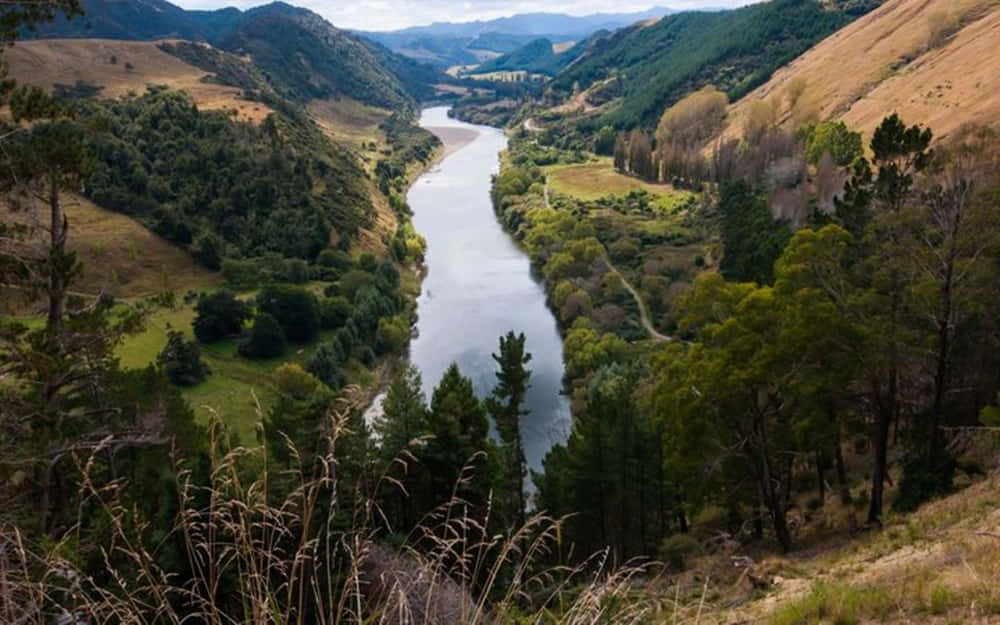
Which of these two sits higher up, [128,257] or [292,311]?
[128,257]

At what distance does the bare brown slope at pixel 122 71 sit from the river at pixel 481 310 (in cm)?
3812

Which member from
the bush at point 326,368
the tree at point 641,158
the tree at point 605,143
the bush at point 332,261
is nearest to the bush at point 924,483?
the bush at point 326,368

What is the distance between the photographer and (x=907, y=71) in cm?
10544

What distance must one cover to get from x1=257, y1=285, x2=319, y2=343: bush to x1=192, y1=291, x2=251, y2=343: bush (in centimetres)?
240

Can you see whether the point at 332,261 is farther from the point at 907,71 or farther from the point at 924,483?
the point at 907,71

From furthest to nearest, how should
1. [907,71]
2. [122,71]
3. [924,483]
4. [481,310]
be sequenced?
[122,71], [907,71], [481,310], [924,483]

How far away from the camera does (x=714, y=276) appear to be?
21625mm

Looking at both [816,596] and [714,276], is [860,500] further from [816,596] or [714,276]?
[816,596]

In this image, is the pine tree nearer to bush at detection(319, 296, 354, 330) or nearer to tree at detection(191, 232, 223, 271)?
bush at detection(319, 296, 354, 330)

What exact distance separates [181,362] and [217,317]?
27.8 feet

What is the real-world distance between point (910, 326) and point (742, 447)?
562cm

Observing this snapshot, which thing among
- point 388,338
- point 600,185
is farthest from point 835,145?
point 388,338

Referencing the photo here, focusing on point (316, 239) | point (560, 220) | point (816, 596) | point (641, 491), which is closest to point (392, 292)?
point (316, 239)

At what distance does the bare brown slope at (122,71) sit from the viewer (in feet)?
371
